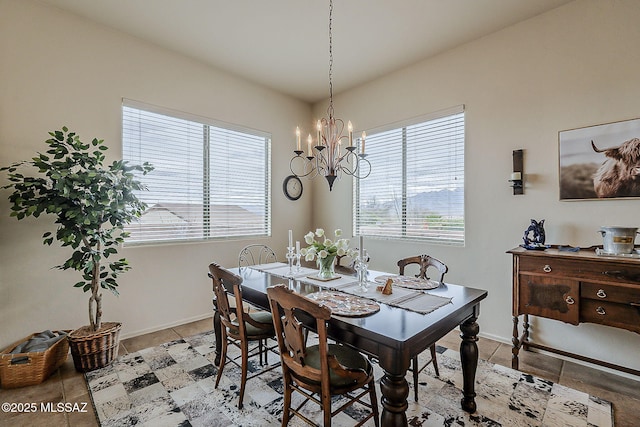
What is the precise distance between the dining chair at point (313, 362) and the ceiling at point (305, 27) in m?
2.57

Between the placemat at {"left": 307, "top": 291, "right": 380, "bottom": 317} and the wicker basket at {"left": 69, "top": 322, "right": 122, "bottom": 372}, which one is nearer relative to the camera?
the placemat at {"left": 307, "top": 291, "right": 380, "bottom": 317}

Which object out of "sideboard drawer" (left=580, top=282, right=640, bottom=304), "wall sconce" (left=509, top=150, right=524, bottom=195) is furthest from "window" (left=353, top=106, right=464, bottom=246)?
"sideboard drawer" (left=580, top=282, right=640, bottom=304)

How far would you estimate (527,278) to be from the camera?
2484mm

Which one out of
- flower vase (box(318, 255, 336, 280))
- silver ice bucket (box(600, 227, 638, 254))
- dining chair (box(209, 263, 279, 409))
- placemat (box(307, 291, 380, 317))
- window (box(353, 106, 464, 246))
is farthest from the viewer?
window (box(353, 106, 464, 246))

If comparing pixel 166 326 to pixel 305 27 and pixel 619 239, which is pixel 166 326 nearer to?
pixel 305 27

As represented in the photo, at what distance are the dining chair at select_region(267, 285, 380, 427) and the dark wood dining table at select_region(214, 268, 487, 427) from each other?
154 mm

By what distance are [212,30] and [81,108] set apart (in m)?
1.48

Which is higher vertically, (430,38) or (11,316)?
(430,38)

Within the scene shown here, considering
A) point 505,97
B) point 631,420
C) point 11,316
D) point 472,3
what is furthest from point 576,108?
point 11,316

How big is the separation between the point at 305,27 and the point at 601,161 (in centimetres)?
290

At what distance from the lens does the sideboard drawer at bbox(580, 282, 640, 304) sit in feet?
6.74

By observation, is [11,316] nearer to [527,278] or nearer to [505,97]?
[527,278]

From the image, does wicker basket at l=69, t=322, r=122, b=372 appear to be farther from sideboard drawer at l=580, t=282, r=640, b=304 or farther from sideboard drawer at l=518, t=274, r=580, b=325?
sideboard drawer at l=580, t=282, r=640, b=304

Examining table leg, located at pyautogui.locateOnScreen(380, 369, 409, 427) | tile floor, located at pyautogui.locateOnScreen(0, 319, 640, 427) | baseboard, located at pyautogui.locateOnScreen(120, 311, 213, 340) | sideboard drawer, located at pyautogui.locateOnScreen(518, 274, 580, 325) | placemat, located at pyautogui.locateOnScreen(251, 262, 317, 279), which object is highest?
placemat, located at pyautogui.locateOnScreen(251, 262, 317, 279)
